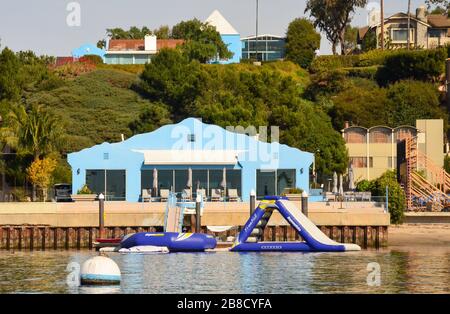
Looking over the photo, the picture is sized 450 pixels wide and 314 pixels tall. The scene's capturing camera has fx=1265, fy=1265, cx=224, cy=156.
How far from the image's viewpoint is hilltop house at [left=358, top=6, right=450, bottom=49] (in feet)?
468

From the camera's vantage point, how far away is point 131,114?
4658 inches

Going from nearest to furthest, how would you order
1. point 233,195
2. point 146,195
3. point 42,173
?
point 146,195
point 233,195
point 42,173

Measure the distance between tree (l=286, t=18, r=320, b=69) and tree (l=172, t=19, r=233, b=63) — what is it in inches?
294

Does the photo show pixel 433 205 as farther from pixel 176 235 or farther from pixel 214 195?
pixel 176 235

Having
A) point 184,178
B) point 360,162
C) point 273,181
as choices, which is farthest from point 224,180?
point 360,162

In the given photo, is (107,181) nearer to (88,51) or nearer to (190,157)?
(190,157)

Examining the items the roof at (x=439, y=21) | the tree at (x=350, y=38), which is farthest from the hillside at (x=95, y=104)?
the tree at (x=350, y=38)

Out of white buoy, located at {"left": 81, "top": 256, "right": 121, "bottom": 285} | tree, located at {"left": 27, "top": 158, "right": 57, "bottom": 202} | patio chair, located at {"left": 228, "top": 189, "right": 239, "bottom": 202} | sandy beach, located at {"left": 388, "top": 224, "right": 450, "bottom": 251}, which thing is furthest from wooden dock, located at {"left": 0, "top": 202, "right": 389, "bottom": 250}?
white buoy, located at {"left": 81, "top": 256, "right": 121, "bottom": 285}

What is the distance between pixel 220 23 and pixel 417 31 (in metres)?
23.2

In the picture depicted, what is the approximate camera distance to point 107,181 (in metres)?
75.8

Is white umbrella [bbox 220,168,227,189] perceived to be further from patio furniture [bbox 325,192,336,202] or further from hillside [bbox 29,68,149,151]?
hillside [bbox 29,68,149,151]
